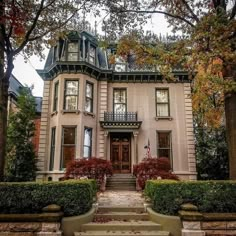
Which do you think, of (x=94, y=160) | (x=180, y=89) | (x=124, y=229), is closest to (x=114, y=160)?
(x=94, y=160)

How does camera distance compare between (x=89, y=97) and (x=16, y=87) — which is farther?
(x=16, y=87)

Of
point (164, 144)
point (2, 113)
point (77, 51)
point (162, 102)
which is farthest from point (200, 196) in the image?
point (77, 51)

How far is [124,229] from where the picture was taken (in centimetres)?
675

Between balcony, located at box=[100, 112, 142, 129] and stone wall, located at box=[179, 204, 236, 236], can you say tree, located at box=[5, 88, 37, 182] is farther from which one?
stone wall, located at box=[179, 204, 236, 236]

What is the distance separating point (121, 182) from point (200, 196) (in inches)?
319

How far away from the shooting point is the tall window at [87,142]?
15508 millimetres

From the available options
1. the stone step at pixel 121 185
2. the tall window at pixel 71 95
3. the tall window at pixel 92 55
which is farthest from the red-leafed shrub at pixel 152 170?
the tall window at pixel 92 55

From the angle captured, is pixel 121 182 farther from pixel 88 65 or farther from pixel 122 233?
pixel 122 233

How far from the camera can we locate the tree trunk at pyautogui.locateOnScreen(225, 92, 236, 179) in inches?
314

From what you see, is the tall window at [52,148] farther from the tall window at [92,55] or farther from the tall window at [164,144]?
the tall window at [164,144]

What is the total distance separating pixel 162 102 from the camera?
17.0 m

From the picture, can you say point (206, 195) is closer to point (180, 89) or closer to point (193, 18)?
point (193, 18)

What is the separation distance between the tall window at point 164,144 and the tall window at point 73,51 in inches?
294

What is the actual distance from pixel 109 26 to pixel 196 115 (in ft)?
46.8
